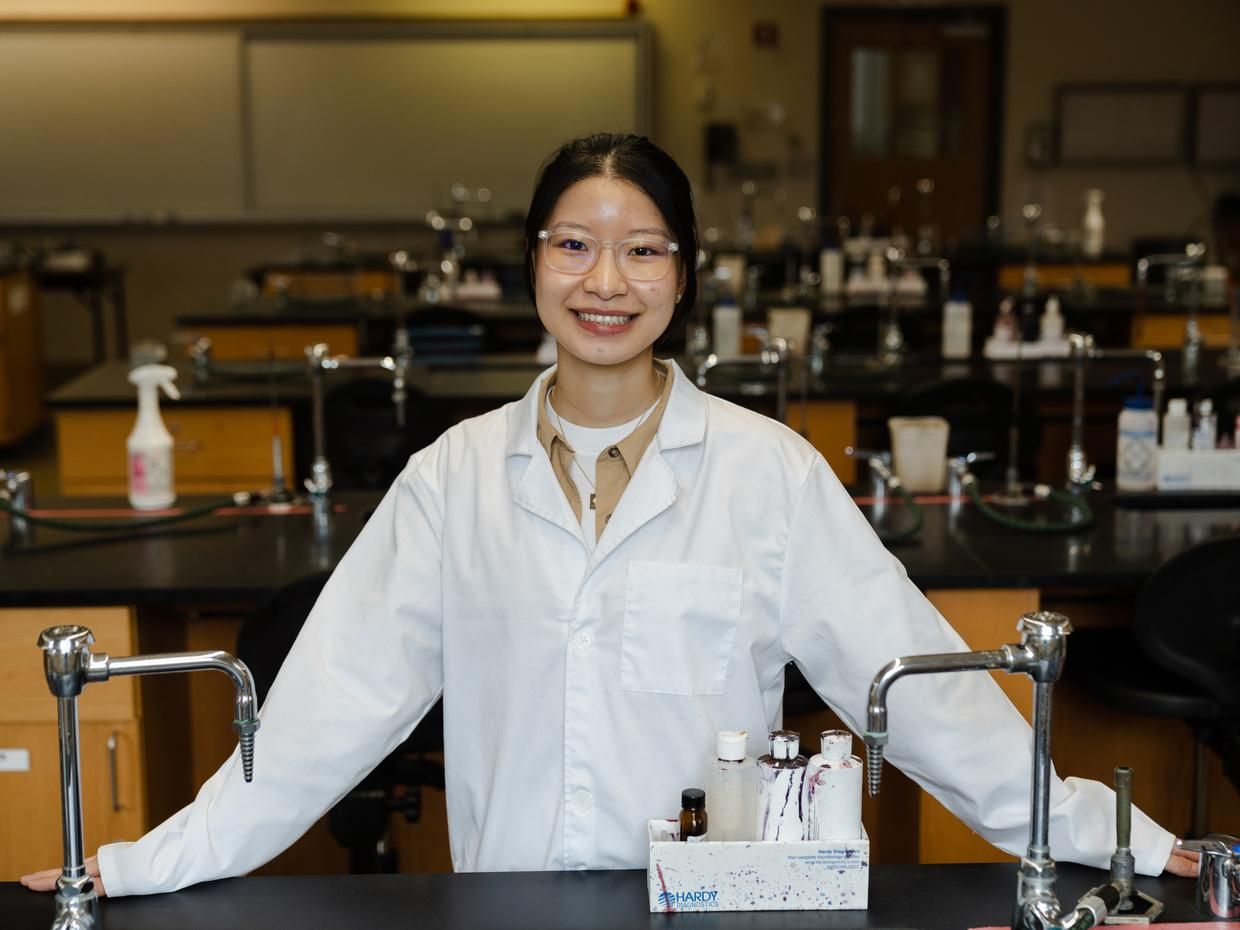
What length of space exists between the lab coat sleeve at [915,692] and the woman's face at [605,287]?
23cm

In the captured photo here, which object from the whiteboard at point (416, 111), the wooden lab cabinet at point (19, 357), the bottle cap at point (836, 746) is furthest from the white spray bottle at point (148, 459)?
the whiteboard at point (416, 111)

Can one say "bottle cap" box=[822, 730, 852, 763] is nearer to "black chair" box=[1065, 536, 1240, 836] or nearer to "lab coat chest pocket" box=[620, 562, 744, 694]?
"lab coat chest pocket" box=[620, 562, 744, 694]

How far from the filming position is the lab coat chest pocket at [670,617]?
1.61m

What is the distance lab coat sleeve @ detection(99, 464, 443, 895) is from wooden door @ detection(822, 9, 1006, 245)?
26.1 feet

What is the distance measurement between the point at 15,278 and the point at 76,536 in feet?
15.2

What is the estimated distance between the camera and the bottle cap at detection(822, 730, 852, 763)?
140cm

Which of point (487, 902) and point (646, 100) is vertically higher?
point (646, 100)

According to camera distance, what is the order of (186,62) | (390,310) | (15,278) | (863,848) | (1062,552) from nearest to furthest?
(863,848) < (1062,552) < (390,310) < (15,278) < (186,62)

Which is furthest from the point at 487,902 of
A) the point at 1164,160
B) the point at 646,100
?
the point at 1164,160

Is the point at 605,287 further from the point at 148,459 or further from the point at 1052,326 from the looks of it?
the point at 1052,326

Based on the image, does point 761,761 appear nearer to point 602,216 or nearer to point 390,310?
point 602,216

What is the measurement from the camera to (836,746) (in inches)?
55.4

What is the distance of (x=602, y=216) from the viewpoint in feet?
5.22

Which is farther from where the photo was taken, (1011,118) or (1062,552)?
(1011,118)
